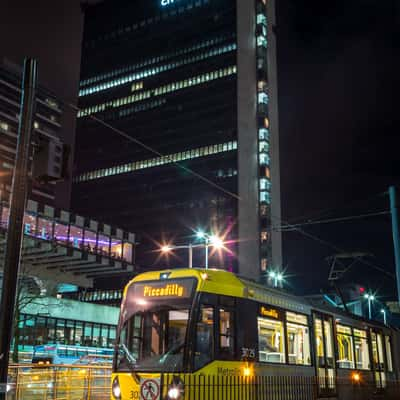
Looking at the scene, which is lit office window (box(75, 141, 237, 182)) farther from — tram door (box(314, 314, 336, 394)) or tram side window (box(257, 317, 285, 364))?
tram side window (box(257, 317, 285, 364))

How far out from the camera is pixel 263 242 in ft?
337

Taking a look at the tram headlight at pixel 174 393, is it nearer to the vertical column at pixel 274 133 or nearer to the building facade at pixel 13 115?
the vertical column at pixel 274 133

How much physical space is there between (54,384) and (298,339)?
839 centimetres

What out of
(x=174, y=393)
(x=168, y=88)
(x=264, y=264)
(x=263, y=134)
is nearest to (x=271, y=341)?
(x=174, y=393)

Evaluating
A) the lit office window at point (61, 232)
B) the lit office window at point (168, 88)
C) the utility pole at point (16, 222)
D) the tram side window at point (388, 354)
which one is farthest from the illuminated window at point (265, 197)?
the utility pole at point (16, 222)

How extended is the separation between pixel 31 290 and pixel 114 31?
341 feet

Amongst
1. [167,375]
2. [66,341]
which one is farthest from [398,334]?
[66,341]

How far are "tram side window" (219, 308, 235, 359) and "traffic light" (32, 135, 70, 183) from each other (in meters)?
4.97

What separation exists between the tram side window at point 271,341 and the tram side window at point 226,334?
3.71ft

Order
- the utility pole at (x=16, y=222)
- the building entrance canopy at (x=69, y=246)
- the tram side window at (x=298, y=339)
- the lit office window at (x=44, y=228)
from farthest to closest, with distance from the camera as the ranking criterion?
the lit office window at (x=44, y=228) → the building entrance canopy at (x=69, y=246) → the tram side window at (x=298, y=339) → the utility pole at (x=16, y=222)

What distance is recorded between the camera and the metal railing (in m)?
17.2

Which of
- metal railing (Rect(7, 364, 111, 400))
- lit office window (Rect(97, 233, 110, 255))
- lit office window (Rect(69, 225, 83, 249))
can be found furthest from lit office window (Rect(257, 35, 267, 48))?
metal railing (Rect(7, 364, 111, 400))

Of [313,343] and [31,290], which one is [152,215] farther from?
[313,343]

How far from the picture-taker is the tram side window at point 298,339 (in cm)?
1492
